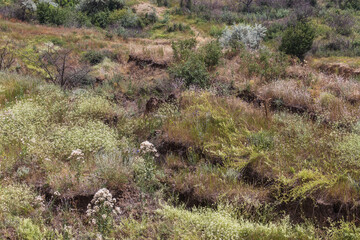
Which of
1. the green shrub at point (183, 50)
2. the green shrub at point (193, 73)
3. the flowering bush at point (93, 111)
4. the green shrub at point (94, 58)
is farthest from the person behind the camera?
the green shrub at point (94, 58)

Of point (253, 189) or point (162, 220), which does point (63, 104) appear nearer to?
point (162, 220)

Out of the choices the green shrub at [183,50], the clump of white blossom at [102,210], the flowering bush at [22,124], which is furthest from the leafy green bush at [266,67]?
the clump of white blossom at [102,210]

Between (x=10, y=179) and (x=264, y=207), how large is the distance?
385 cm

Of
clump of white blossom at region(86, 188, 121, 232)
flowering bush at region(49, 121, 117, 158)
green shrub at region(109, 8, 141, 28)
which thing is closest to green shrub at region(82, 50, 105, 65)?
flowering bush at region(49, 121, 117, 158)

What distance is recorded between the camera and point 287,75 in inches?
316

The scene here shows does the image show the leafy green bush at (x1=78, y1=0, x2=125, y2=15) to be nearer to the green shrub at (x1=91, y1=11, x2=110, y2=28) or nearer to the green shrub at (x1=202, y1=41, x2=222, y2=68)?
the green shrub at (x1=91, y1=11, x2=110, y2=28)

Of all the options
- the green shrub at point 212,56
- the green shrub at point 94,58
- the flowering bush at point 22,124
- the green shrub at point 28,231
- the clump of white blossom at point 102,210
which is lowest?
the green shrub at point 28,231

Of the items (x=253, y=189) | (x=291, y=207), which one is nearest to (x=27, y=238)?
(x=253, y=189)

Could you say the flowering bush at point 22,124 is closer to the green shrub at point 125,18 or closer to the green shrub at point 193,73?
the green shrub at point 193,73

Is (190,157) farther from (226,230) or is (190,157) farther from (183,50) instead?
(183,50)

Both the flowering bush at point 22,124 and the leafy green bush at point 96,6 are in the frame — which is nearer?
the flowering bush at point 22,124

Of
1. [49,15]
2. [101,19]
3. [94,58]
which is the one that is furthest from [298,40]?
[49,15]

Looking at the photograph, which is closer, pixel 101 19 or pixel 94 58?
pixel 94 58

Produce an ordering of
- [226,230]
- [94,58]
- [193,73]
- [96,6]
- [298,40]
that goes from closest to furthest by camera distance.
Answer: [226,230] → [193,73] → [298,40] → [94,58] → [96,6]
